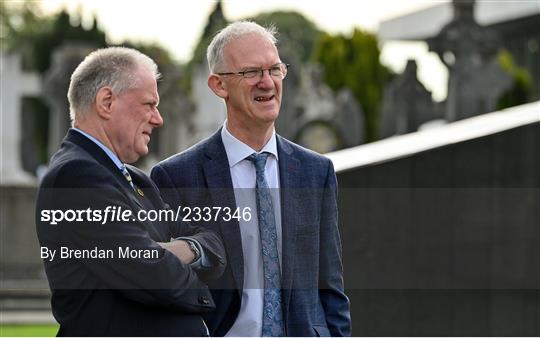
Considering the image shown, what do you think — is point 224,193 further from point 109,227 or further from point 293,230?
point 109,227

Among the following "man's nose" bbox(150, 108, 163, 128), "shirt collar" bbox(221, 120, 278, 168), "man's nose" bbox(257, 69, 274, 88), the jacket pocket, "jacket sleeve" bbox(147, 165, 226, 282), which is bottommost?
the jacket pocket

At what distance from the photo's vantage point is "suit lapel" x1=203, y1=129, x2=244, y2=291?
145 inches

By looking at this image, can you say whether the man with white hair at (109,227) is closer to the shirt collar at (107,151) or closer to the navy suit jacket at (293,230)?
the shirt collar at (107,151)

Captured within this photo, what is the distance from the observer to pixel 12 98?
24047 mm

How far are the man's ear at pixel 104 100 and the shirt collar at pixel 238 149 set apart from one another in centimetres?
58

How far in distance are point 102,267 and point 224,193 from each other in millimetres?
625

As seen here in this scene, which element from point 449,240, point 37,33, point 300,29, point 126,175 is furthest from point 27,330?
point 300,29

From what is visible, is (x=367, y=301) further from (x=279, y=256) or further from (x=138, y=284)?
(x=138, y=284)

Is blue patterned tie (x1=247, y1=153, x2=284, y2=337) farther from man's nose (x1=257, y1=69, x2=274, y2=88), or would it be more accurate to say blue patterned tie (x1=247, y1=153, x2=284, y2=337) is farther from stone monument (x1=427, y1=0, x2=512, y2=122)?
stone monument (x1=427, y1=0, x2=512, y2=122)

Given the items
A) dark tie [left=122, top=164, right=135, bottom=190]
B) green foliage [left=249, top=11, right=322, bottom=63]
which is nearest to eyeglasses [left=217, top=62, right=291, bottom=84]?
dark tie [left=122, top=164, right=135, bottom=190]

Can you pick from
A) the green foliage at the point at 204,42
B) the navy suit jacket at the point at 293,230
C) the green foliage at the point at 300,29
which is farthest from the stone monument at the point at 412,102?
the green foliage at the point at 300,29

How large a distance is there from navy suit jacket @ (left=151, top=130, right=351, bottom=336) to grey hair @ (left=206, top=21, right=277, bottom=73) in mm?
240

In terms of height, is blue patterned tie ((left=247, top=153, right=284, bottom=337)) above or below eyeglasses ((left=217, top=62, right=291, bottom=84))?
below

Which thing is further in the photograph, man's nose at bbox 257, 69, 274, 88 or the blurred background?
the blurred background
